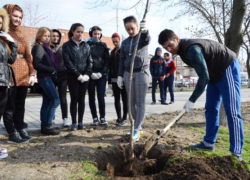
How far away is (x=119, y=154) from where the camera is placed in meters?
3.68

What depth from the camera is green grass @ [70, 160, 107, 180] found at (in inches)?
110

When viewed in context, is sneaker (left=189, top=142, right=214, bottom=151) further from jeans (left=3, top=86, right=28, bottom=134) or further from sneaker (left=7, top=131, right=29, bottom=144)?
jeans (left=3, top=86, right=28, bottom=134)

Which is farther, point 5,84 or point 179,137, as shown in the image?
point 179,137

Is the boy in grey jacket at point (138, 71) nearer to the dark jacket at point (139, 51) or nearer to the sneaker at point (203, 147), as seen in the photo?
the dark jacket at point (139, 51)

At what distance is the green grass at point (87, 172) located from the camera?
9.13 ft

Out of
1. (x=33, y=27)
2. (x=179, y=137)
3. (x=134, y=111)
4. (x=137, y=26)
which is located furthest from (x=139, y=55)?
(x=33, y=27)

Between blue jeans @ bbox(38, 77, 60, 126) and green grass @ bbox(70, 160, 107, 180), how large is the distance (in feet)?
5.16

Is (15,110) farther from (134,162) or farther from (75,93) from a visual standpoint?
(134,162)

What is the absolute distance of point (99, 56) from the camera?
5.13m

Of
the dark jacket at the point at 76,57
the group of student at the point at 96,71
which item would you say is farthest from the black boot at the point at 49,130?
the dark jacket at the point at 76,57

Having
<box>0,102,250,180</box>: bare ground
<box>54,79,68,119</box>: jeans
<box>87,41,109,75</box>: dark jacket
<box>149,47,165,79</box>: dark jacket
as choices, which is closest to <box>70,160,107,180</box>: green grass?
<box>0,102,250,180</box>: bare ground

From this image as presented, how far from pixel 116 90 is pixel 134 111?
3.95 ft

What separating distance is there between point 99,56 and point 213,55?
247cm

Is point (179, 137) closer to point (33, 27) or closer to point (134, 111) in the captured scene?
point (134, 111)
